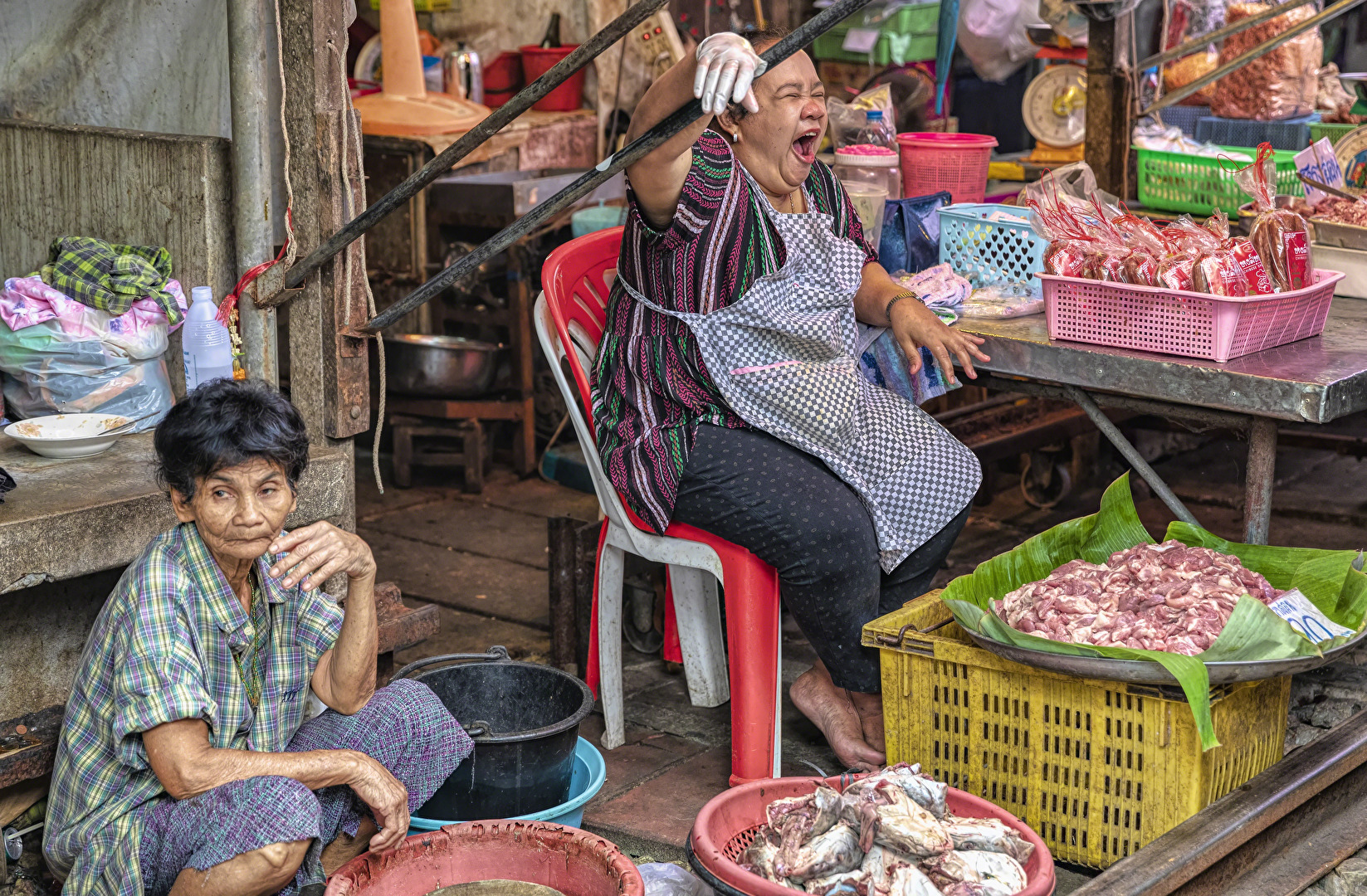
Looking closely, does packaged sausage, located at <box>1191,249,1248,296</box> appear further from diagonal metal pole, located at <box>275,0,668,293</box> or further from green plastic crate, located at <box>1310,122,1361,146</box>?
green plastic crate, located at <box>1310,122,1361,146</box>

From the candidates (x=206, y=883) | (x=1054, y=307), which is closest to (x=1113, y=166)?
(x=1054, y=307)

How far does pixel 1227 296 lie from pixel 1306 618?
687mm

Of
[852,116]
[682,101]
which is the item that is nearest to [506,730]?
[682,101]

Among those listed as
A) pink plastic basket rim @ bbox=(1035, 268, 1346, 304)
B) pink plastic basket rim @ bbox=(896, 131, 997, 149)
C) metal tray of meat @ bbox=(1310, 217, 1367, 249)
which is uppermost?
pink plastic basket rim @ bbox=(896, 131, 997, 149)

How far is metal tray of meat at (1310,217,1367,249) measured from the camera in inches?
147

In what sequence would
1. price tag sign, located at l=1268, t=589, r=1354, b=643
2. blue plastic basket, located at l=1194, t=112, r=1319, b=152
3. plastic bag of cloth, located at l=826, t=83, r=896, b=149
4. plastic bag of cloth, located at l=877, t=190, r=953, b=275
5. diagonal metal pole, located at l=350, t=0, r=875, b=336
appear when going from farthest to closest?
1. blue plastic basket, located at l=1194, t=112, r=1319, b=152
2. plastic bag of cloth, located at l=826, t=83, r=896, b=149
3. plastic bag of cloth, located at l=877, t=190, r=953, b=275
4. price tag sign, located at l=1268, t=589, r=1354, b=643
5. diagonal metal pole, located at l=350, t=0, r=875, b=336

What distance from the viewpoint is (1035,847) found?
7.87 feet

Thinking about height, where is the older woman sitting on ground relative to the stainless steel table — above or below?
below

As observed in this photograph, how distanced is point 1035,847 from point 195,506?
1.53m

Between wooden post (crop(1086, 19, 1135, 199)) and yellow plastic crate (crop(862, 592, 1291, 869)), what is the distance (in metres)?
2.46

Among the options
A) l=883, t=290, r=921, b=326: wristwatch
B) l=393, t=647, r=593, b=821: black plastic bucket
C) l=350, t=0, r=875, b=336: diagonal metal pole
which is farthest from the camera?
l=883, t=290, r=921, b=326: wristwatch

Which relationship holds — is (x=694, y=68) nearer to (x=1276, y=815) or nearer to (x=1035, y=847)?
(x=1035, y=847)

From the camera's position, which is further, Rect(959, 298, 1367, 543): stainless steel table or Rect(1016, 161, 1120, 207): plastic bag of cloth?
Rect(1016, 161, 1120, 207): plastic bag of cloth

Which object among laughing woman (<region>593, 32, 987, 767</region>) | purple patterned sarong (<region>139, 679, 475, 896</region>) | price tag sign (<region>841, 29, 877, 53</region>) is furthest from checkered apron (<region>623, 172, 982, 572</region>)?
price tag sign (<region>841, 29, 877, 53</region>)
